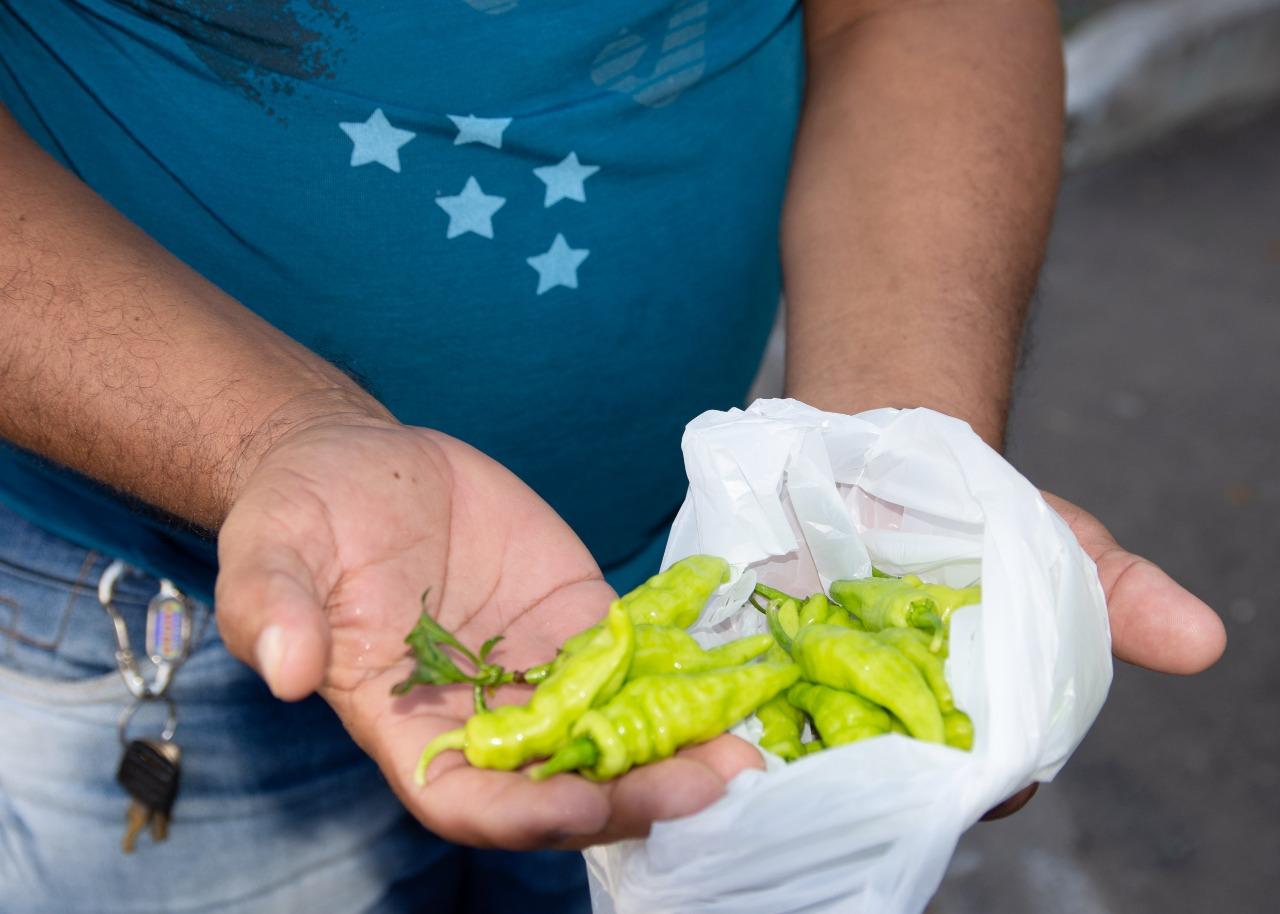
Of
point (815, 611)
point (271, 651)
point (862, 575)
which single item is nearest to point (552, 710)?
point (271, 651)

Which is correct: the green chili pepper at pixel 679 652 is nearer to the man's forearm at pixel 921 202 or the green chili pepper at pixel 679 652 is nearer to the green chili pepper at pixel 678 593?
the green chili pepper at pixel 678 593

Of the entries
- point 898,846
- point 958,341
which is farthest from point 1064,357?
point 898,846

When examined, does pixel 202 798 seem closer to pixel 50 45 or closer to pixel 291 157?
pixel 291 157

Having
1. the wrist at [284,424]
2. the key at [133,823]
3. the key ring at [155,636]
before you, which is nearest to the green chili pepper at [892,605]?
the wrist at [284,424]

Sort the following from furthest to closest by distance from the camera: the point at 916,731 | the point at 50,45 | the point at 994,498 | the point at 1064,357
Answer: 1. the point at 1064,357
2. the point at 50,45
3. the point at 994,498
4. the point at 916,731

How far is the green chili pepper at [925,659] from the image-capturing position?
1.61 m

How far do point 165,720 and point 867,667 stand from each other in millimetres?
1127

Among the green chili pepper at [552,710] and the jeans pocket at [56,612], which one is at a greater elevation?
the jeans pocket at [56,612]

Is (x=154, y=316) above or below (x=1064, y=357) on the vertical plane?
above

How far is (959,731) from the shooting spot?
62.1 inches

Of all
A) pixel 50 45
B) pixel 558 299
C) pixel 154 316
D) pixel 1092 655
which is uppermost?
pixel 50 45

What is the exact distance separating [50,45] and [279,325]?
0.52 m

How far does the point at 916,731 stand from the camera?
5.11 feet

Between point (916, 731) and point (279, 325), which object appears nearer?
point (916, 731)
